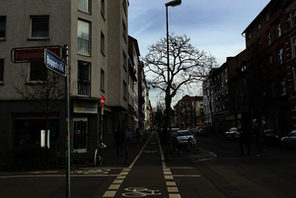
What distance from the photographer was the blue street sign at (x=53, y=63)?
4625 mm

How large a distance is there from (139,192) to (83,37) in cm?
1507

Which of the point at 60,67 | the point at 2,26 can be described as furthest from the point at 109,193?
the point at 2,26

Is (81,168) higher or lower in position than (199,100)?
lower

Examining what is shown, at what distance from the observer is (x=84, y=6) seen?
20438mm

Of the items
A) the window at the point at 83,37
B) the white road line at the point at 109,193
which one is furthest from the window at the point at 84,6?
the white road line at the point at 109,193

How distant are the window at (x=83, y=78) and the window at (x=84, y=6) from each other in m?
3.97

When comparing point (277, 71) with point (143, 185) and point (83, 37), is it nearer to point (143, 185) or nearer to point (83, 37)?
point (83, 37)

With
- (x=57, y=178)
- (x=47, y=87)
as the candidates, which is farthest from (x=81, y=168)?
(x=47, y=87)

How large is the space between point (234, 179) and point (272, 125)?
107 feet

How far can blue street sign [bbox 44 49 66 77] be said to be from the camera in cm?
463

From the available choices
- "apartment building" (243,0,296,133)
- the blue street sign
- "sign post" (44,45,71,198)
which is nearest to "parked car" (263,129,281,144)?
"apartment building" (243,0,296,133)

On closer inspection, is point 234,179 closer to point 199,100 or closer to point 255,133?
point 255,133

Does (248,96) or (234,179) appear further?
(248,96)

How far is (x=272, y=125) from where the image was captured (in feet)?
126
